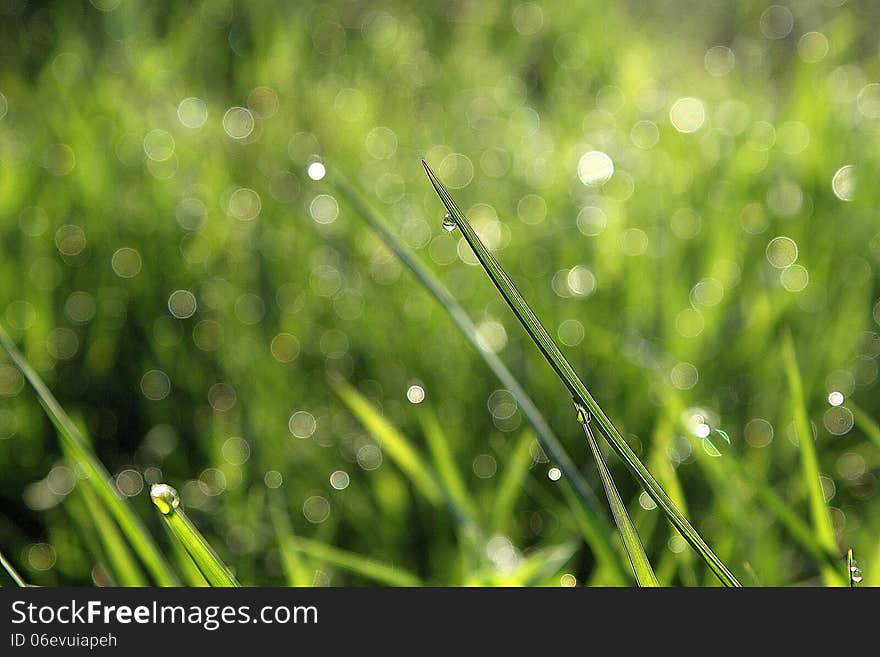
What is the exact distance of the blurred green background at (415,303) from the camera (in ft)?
2.22

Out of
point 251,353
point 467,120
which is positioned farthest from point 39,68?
point 251,353

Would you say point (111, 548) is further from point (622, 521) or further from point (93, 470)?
point (622, 521)

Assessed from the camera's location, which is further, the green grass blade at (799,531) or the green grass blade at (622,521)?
the green grass blade at (799,531)

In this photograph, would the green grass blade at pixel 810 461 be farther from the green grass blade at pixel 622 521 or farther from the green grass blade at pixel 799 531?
the green grass blade at pixel 622 521

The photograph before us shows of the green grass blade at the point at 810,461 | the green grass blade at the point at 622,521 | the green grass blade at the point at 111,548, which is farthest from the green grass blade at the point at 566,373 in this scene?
the green grass blade at the point at 111,548

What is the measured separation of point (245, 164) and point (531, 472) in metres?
0.57

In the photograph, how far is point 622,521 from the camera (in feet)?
0.97

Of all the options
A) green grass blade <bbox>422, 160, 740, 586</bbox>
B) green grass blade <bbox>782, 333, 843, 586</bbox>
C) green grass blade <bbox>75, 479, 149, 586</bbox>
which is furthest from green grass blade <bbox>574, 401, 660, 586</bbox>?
green grass blade <bbox>75, 479, 149, 586</bbox>

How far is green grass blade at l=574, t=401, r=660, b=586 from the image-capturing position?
292 millimetres

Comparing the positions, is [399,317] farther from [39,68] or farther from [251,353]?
[39,68]

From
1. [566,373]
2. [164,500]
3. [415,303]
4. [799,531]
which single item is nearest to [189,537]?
[164,500]

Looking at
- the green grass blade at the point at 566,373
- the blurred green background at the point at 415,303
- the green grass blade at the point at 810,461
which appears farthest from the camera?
the blurred green background at the point at 415,303

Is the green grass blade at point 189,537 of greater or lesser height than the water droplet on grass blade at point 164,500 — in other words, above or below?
below

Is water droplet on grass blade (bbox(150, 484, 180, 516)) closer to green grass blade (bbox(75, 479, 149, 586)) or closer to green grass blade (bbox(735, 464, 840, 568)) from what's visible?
green grass blade (bbox(75, 479, 149, 586))
